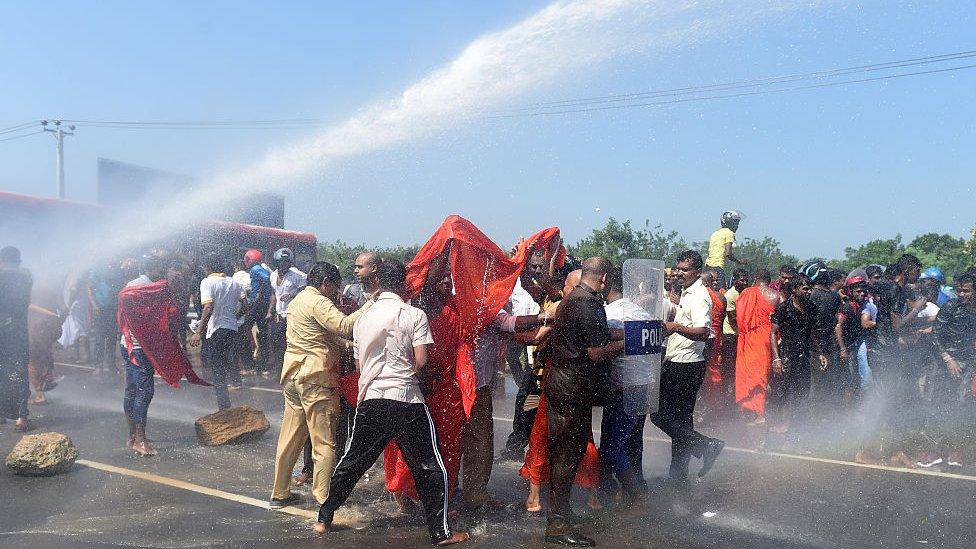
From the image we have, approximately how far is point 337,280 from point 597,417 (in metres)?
4.87

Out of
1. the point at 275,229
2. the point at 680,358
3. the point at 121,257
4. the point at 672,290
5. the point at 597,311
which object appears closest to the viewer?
the point at 597,311

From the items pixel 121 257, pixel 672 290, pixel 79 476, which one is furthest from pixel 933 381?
pixel 121 257

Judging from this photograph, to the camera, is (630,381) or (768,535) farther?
(630,381)

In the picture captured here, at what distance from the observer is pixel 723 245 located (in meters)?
10.5

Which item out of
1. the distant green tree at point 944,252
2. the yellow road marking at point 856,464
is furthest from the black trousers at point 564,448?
the distant green tree at point 944,252

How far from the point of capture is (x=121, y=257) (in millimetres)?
12328

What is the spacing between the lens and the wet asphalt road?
16.9 ft

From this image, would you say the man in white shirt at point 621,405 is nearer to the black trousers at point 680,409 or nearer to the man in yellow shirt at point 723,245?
the black trousers at point 680,409

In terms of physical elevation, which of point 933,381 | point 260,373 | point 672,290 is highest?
point 672,290

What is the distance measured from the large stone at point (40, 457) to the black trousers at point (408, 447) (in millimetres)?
3009

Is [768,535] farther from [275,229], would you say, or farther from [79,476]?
[275,229]

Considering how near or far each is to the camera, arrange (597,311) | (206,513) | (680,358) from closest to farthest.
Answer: (597,311) < (206,513) < (680,358)

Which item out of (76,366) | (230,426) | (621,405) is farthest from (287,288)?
(621,405)

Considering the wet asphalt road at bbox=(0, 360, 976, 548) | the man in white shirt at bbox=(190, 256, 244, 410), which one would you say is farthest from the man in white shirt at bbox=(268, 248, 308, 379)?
the wet asphalt road at bbox=(0, 360, 976, 548)
